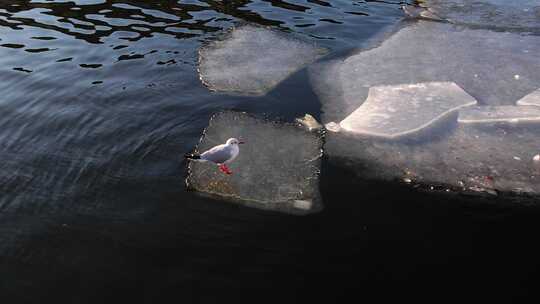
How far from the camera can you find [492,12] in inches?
388

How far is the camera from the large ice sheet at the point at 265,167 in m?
4.60

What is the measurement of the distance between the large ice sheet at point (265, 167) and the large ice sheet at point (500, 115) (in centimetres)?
214

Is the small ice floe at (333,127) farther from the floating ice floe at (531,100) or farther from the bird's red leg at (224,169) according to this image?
the floating ice floe at (531,100)

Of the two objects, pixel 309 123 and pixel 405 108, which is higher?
pixel 405 108

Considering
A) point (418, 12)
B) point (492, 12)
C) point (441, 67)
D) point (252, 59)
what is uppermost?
point (492, 12)

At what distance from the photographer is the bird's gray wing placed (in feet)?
15.6

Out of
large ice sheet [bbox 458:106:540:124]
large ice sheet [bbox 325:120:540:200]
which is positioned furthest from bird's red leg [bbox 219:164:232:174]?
large ice sheet [bbox 458:106:540:124]

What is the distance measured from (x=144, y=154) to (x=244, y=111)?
169 centimetres

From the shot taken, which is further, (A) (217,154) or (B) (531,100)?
(B) (531,100)

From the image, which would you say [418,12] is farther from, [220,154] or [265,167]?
[220,154]

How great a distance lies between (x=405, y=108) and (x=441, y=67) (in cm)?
191

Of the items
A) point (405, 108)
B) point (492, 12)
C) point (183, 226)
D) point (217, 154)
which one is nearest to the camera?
point (183, 226)

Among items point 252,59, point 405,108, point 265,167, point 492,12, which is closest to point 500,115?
point 405,108

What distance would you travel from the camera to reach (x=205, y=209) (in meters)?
4.40
